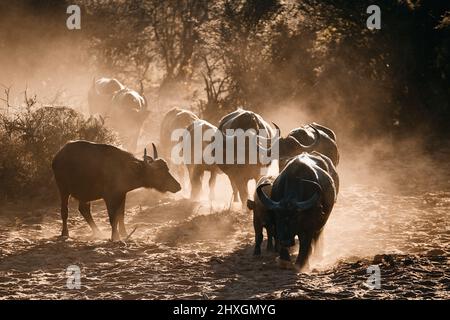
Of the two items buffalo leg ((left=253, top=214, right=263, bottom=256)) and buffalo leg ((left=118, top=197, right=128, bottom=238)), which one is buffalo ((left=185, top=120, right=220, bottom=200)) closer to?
buffalo leg ((left=118, top=197, right=128, bottom=238))

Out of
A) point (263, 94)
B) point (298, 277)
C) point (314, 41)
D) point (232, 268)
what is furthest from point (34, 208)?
point (314, 41)

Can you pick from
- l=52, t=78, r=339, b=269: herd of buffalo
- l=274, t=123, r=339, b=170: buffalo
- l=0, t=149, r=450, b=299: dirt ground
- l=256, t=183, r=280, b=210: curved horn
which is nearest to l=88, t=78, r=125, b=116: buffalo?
l=52, t=78, r=339, b=269: herd of buffalo

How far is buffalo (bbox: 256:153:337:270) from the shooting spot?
32.1ft

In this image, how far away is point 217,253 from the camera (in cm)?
1138

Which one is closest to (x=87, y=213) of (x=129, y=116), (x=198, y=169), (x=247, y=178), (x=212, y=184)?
(x=247, y=178)

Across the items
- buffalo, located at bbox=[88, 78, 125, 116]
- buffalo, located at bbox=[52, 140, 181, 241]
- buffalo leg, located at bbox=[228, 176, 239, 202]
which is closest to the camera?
buffalo, located at bbox=[52, 140, 181, 241]

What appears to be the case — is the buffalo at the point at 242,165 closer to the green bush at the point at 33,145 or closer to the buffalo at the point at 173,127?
the buffalo at the point at 173,127

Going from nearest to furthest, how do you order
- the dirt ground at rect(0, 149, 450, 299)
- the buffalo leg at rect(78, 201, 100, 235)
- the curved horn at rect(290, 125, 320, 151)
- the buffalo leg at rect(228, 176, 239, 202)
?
the dirt ground at rect(0, 149, 450, 299)
the buffalo leg at rect(78, 201, 100, 235)
the curved horn at rect(290, 125, 320, 151)
the buffalo leg at rect(228, 176, 239, 202)

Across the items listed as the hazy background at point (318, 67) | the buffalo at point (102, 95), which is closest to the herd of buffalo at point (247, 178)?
the hazy background at point (318, 67)

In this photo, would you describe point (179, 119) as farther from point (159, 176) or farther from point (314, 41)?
point (314, 41)

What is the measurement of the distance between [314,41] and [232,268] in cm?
1325

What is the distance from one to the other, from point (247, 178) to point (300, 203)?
417 cm

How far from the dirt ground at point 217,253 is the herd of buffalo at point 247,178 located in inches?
17.2

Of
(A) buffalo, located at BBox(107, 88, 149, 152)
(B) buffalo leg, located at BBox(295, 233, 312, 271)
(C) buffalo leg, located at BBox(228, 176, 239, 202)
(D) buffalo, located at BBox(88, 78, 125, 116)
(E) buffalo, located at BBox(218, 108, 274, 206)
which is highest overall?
(D) buffalo, located at BBox(88, 78, 125, 116)
